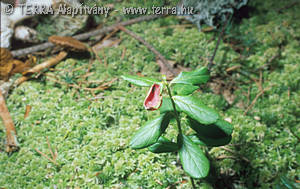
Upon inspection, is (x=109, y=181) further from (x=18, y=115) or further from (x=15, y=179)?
(x=18, y=115)

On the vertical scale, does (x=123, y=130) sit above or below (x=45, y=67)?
below

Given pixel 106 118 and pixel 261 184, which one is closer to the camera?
pixel 261 184

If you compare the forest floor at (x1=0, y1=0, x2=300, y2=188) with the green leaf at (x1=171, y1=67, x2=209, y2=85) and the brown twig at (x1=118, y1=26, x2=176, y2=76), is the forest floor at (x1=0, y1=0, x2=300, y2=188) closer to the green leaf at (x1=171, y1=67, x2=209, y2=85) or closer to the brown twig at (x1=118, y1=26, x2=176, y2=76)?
the brown twig at (x1=118, y1=26, x2=176, y2=76)

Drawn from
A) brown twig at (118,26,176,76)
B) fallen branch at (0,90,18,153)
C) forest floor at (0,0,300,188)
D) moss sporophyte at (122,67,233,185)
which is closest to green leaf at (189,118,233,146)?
moss sporophyte at (122,67,233,185)

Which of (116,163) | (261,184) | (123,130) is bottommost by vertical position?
(261,184)

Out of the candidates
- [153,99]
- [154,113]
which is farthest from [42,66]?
[153,99]

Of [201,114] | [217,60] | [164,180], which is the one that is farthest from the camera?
[217,60]

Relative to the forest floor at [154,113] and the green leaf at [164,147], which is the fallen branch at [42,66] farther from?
the green leaf at [164,147]

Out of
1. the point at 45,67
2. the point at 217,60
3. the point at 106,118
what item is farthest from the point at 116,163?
the point at 217,60

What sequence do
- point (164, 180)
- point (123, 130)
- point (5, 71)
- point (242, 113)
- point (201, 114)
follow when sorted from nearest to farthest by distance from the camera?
1. point (201, 114)
2. point (164, 180)
3. point (123, 130)
4. point (242, 113)
5. point (5, 71)
